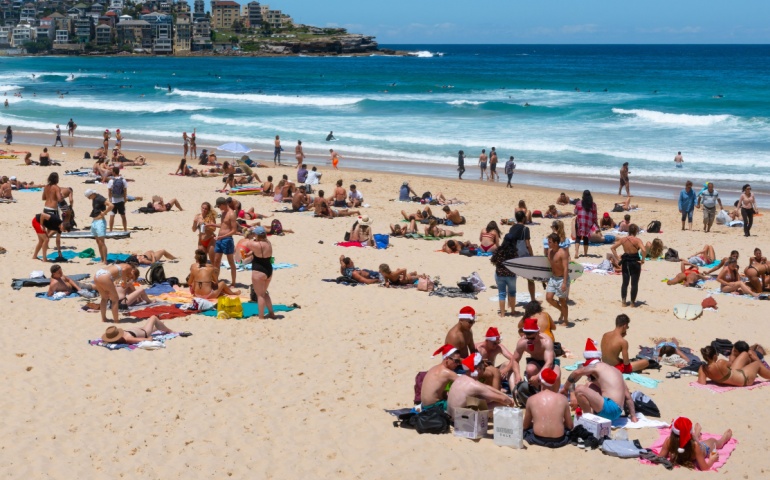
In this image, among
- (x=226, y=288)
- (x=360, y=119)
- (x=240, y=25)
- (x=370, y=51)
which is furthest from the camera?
(x=240, y=25)

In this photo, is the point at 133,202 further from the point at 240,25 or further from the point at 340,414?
the point at 240,25

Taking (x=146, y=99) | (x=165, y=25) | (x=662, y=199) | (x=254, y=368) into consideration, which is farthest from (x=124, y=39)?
(x=254, y=368)

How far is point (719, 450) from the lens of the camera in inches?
295

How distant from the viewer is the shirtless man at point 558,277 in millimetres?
10953

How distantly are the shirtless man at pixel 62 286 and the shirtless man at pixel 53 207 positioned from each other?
2.10m

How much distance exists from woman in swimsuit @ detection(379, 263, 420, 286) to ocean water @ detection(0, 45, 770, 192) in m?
15.1

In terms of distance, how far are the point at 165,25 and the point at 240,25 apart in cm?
2815

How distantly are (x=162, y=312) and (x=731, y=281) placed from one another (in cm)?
825

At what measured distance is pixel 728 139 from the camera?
125ft

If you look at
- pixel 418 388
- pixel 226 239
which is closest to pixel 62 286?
pixel 226 239

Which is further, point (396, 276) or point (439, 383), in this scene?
point (396, 276)

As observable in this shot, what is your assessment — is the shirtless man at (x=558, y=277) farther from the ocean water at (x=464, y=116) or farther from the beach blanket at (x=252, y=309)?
the ocean water at (x=464, y=116)

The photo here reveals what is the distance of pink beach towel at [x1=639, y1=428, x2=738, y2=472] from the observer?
7.23 meters

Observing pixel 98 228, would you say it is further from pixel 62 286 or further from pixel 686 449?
pixel 686 449
